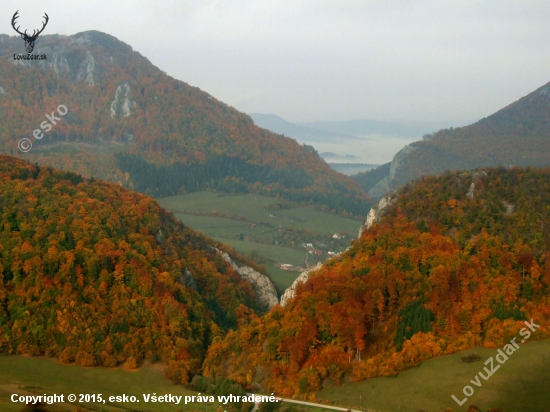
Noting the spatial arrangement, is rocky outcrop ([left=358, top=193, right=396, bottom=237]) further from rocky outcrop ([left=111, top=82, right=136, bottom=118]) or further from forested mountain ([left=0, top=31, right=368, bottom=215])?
rocky outcrop ([left=111, top=82, right=136, bottom=118])

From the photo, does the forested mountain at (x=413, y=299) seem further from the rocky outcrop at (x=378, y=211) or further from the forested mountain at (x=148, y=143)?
the forested mountain at (x=148, y=143)

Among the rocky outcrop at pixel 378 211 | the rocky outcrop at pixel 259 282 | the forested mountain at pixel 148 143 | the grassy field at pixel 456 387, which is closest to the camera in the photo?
the grassy field at pixel 456 387

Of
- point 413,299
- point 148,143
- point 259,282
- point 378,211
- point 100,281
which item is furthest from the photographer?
Result: point 148,143

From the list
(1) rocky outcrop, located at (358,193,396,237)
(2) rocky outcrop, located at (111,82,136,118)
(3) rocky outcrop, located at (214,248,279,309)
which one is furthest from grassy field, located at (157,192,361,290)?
(2) rocky outcrop, located at (111,82,136,118)

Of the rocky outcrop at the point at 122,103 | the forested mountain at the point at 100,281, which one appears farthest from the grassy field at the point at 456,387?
the rocky outcrop at the point at 122,103

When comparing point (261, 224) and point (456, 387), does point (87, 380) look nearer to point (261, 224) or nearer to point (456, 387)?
point (456, 387)

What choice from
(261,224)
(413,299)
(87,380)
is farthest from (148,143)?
(413,299)

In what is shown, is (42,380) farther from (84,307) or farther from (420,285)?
(420,285)
